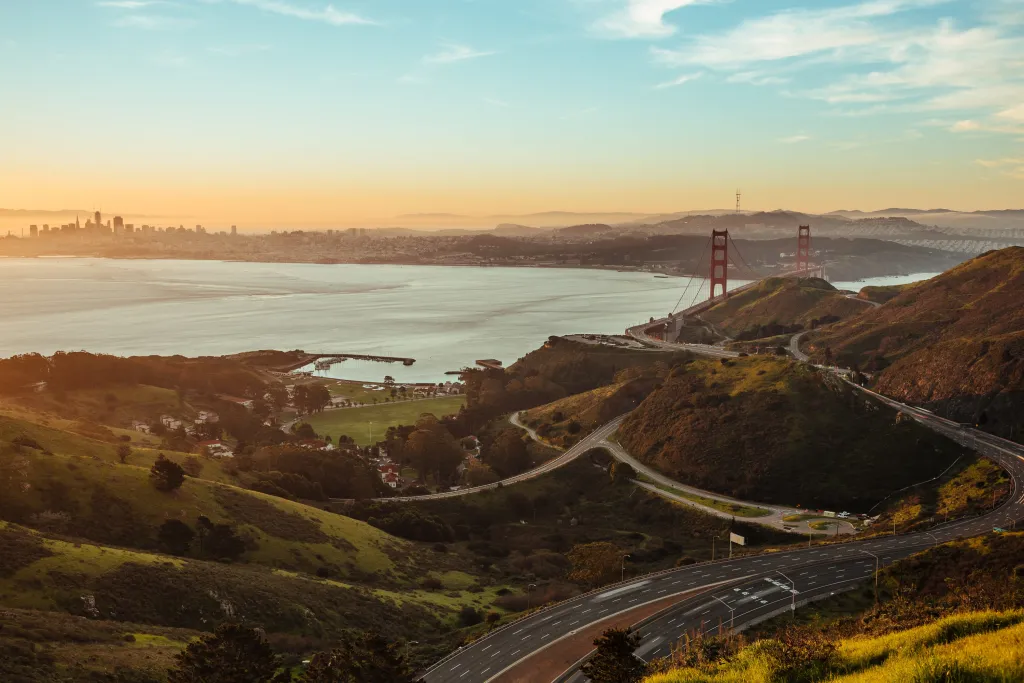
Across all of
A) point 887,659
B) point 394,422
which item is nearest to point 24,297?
point 394,422

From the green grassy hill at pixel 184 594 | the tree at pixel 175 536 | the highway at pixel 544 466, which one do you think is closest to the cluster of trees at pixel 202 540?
the tree at pixel 175 536

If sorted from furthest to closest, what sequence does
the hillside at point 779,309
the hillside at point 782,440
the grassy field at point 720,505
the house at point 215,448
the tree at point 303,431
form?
the hillside at point 779,309, the tree at point 303,431, the house at point 215,448, the hillside at point 782,440, the grassy field at point 720,505

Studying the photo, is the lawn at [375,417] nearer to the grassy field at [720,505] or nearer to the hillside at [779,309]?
the grassy field at [720,505]

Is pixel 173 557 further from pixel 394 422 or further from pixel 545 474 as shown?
pixel 394 422

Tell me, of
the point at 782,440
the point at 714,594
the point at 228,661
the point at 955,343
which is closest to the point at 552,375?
the point at 782,440

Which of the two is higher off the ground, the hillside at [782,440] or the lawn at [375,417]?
the hillside at [782,440]

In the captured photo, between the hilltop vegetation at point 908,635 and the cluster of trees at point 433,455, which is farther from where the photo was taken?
the cluster of trees at point 433,455

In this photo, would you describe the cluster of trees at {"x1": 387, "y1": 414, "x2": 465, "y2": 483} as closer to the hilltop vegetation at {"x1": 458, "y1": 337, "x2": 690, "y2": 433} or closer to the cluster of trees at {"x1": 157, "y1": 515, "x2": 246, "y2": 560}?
the hilltop vegetation at {"x1": 458, "y1": 337, "x2": 690, "y2": 433}

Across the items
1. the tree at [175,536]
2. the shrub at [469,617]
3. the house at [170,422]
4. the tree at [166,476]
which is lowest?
the house at [170,422]
